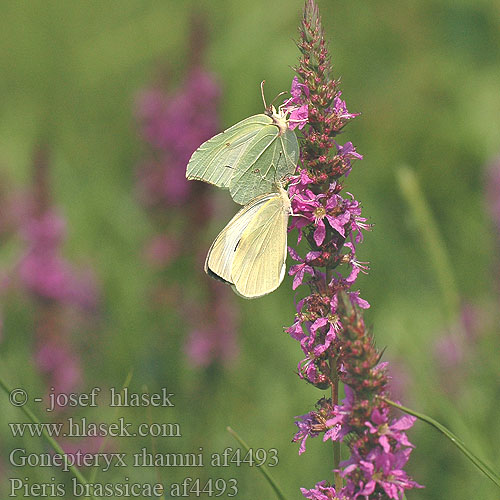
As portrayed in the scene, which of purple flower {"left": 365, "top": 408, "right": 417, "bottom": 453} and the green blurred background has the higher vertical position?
the green blurred background

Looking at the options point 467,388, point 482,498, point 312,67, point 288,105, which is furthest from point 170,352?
point 312,67

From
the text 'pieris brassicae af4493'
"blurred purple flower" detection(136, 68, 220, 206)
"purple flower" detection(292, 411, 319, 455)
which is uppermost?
"blurred purple flower" detection(136, 68, 220, 206)

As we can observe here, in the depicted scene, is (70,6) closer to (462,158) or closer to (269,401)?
(462,158)

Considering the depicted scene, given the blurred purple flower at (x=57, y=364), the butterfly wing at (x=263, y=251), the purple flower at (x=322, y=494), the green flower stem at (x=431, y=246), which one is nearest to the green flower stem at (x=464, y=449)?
the purple flower at (x=322, y=494)

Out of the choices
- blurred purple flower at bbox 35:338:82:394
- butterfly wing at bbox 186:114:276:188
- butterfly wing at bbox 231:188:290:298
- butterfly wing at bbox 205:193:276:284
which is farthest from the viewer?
blurred purple flower at bbox 35:338:82:394

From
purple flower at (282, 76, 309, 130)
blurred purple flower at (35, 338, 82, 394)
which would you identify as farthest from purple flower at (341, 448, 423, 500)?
blurred purple flower at (35, 338, 82, 394)

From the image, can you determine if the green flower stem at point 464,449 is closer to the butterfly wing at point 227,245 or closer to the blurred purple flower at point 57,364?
the butterfly wing at point 227,245

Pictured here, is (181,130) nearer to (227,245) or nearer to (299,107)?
(227,245)

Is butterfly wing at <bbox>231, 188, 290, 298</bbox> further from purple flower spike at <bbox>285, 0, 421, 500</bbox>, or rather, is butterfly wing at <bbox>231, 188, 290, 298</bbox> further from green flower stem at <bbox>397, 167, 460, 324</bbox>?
Result: green flower stem at <bbox>397, 167, 460, 324</bbox>
